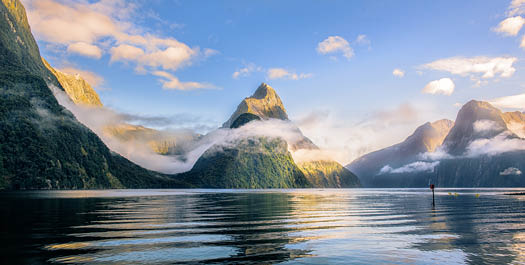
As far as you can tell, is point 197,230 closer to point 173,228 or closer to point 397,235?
point 173,228

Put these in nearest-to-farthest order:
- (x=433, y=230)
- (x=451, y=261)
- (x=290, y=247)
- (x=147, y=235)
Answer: (x=451, y=261) → (x=290, y=247) → (x=147, y=235) → (x=433, y=230)

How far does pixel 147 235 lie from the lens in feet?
89.1

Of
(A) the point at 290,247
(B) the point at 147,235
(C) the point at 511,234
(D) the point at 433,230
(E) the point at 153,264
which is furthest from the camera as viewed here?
(D) the point at 433,230

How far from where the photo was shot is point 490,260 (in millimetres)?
19344

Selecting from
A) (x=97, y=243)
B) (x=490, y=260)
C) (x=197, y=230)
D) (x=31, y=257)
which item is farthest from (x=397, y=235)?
(x=31, y=257)

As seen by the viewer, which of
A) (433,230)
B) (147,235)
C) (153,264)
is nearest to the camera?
(153,264)

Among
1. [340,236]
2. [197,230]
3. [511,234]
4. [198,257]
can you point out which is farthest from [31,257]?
[511,234]

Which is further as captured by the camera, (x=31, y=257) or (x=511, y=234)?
(x=511, y=234)

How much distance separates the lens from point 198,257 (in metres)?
19.0

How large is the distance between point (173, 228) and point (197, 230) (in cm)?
281

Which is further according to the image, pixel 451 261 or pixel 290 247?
pixel 290 247

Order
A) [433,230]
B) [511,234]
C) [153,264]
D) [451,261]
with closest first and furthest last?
1. [153,264]
2. [451,261]
3. [511,234]
4. [433,230]

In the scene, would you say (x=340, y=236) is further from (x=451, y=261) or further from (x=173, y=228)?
(x=173, y=228)

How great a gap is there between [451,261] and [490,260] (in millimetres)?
2408
